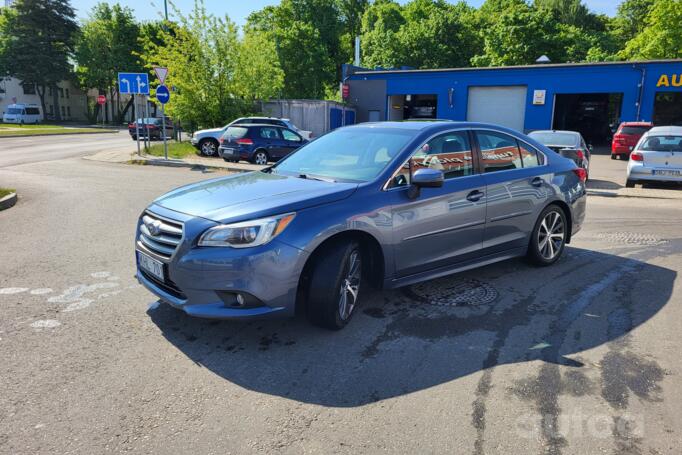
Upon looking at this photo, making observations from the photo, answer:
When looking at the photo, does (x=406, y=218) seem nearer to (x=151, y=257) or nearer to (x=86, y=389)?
(x=151, y=257)

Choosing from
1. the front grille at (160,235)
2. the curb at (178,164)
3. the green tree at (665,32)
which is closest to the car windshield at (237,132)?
the curb at (178,164)

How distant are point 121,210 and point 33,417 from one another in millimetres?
6926

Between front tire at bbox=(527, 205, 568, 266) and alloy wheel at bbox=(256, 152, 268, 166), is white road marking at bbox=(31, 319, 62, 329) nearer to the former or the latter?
front tire at bbox=(527, 205, 568, 266)

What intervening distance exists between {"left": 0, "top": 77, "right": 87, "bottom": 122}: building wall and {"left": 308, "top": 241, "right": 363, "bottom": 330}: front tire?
68937mm

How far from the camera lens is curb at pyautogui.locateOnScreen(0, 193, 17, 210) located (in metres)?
9.68

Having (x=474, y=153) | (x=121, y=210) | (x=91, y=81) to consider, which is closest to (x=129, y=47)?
(x=91, y=81)

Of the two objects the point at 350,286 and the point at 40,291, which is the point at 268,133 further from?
the point at 350,286

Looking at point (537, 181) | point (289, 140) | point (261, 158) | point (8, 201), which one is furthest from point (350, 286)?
point (289, 140)

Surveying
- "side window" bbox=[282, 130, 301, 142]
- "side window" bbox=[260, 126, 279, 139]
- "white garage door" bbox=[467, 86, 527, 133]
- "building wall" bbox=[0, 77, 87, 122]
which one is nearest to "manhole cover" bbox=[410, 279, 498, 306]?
"side window" bbox=[260, 126, 279, 139]

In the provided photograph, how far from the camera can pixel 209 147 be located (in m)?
21.5

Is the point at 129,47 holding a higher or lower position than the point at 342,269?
higher

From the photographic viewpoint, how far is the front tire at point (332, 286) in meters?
3.83

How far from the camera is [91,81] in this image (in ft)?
199

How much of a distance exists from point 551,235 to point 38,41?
214 feet
